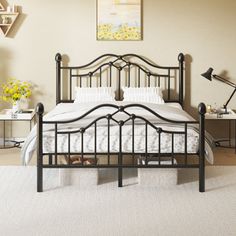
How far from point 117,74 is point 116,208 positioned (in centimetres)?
273

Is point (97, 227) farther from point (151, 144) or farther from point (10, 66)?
point (10, 66)

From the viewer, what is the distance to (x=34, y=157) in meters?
6.25

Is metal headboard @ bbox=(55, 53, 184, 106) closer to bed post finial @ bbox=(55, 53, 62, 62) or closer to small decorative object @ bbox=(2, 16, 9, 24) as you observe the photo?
bed post finial @ bbox=(55, 53, 62, 62)

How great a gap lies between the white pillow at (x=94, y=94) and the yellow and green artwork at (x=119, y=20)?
0.66 m

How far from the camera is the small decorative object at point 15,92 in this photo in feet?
21.5

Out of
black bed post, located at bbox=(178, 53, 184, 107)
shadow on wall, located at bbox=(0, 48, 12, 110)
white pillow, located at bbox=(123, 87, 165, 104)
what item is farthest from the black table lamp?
shadow on wall, located at bbox=(0, 48, 12, 110)

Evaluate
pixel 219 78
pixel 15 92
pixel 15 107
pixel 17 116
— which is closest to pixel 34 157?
pixel 17 116

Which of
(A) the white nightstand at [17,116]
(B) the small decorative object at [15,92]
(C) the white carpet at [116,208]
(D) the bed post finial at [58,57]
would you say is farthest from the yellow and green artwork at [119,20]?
(C) the white carpet at [116,208]

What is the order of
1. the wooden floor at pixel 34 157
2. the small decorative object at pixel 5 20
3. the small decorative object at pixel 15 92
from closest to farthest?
the wooden floor at pixel 34 157
the small decorative object at pixel 15 92
the small decorative object at pixel 5 20

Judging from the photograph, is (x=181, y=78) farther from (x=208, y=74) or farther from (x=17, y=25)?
(x=17, y=25)

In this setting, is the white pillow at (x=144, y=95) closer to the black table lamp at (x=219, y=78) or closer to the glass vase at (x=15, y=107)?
the black table lamp at (x=219, y=78)

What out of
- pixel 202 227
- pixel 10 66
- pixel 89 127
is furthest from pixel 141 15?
pixel 202 227

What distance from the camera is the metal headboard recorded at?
6.74 metres

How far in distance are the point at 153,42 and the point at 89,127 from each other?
86.3 inches
